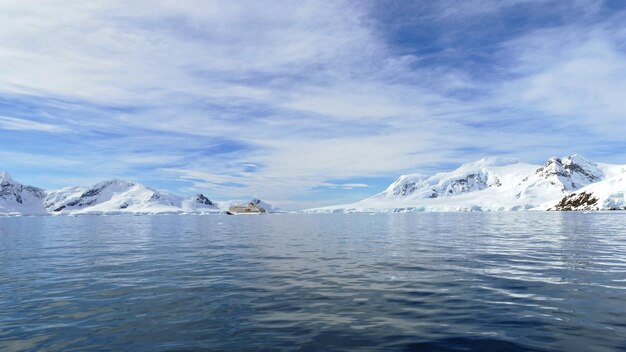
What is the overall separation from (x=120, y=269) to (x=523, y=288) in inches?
890

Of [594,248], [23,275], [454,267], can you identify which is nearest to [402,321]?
[454,267]

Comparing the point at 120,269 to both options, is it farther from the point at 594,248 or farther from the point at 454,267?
the point at 594,248

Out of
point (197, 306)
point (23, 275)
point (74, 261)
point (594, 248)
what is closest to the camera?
point (197, 306)

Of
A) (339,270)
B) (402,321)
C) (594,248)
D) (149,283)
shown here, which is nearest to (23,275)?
(149,283)

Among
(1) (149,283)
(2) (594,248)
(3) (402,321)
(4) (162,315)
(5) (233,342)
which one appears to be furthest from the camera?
(2) (594,248)

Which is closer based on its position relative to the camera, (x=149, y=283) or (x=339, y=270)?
(x=149, y=283)

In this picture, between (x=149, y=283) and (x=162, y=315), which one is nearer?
(x=162, y=315)

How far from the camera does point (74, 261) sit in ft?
98.8

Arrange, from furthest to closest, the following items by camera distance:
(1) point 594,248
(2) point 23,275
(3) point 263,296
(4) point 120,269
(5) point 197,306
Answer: (1) point 594,248, (4) point 120,269, (2) point 23,275, (3) point 263,296, (5) point 197,306

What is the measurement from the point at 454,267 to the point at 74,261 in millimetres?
26286

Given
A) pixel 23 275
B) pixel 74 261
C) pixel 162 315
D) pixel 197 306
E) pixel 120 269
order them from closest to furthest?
pixel 162 315 → pixel 197 306 → pixel 23 275 → pixel 120 269 → pixel 74 261

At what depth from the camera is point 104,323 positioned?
13.8m

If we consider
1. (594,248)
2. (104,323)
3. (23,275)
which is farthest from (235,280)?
(594,248)

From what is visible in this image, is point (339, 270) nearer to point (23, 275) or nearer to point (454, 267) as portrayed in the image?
point (454, 267)
